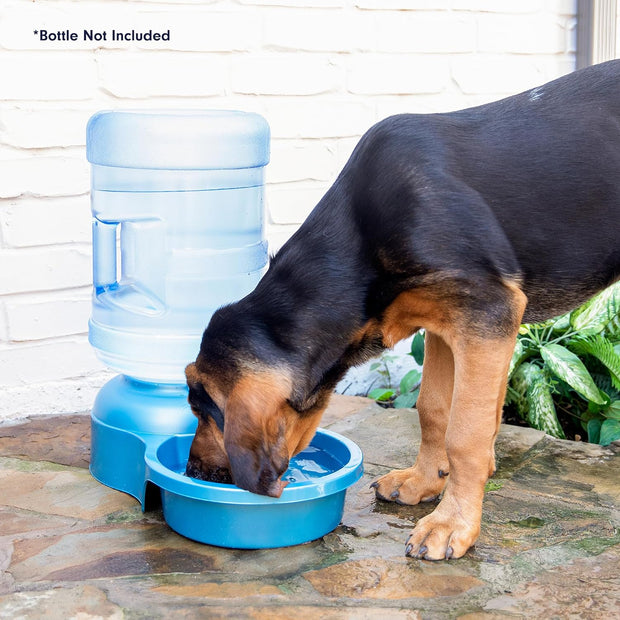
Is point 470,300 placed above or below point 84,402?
above

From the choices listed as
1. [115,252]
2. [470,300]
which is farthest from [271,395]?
[115,252]

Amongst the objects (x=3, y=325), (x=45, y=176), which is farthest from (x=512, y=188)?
(x=3, y=325)

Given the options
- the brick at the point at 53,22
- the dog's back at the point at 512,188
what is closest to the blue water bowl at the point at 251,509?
the dog's back at the point at 512,188

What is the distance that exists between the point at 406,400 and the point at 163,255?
1.54 metres

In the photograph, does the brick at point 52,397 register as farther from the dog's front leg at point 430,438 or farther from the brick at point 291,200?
the dog's front leg at point 430,438

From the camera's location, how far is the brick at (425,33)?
16.8 ft

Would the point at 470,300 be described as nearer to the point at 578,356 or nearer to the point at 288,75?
the point at 578,356

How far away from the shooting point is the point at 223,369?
302cm

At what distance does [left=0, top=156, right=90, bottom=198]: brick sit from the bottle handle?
294 millimetres

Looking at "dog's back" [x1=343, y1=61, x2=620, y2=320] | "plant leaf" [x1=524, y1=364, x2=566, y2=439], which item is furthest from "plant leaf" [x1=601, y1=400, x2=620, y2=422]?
"dog's back" [x1=343, y1=61, x2=620, y2=320]

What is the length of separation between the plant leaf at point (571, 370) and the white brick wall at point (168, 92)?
148 centimetres

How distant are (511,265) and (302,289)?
692mm

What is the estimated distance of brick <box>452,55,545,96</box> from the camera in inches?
212

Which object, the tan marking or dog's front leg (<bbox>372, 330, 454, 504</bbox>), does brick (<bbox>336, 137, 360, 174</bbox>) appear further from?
the tan marking
